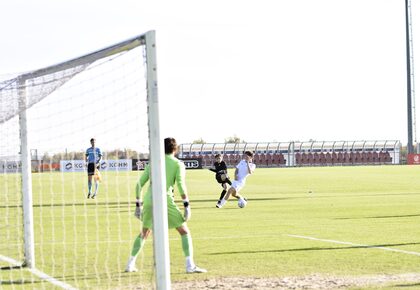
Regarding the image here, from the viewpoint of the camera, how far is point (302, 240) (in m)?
16.1

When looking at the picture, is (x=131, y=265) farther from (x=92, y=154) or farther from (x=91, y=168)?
(x=91, y=168)

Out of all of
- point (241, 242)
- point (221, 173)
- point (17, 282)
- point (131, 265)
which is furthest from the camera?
point (221, 173)

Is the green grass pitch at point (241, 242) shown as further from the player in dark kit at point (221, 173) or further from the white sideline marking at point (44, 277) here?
the player in dark kit at point (221, 173)

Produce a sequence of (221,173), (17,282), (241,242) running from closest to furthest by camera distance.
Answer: (17,282)
(241,242)
(221,173)

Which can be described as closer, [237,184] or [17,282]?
[17,282]

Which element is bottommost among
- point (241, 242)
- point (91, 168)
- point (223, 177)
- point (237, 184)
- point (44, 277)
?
point (241, 242)

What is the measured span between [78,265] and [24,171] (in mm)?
1616

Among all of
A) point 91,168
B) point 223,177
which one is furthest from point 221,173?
point 91,168

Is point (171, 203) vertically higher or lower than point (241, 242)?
Answer: higher

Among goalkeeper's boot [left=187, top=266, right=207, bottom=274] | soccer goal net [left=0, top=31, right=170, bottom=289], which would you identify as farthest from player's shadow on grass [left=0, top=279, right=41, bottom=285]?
goalkeeper's boot [left=187, top=266, right=207, bottom=274]

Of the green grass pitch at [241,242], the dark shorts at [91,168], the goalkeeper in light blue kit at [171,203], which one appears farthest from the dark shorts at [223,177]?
the goalkeeper in light blue kit at [171,203]

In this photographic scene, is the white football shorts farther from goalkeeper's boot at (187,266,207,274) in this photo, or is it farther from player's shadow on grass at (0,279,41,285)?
player's shadow on grass at (0,279,41,285)

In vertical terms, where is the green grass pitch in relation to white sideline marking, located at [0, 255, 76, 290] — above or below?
below

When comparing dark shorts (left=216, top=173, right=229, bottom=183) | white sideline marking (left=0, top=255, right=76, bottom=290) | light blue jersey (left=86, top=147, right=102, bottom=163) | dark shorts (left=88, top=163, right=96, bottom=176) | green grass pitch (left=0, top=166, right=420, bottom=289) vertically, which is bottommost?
green grass pitch (left=0, top=166, right=420, bottom=289)
